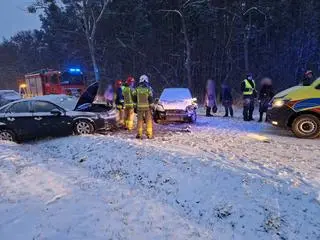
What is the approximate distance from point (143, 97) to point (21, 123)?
4.27 meters

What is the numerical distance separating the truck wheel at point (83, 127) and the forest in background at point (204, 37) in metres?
15.6

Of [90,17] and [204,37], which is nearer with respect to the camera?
[204,37]

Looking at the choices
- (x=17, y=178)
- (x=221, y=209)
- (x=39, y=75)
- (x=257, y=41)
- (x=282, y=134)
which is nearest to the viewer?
(x=221, y=209)

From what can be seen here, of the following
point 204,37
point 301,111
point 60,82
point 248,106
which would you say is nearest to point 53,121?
point 248,106

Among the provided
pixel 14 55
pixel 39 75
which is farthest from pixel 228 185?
pixel 14 55

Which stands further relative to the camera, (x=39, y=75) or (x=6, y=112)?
(x=39, y=75)

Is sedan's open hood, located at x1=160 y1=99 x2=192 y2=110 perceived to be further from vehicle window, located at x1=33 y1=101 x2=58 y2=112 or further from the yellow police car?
vehicle window, located at x1=33 y1=101 x2=58 y2=112

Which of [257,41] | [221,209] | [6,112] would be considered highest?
[257,41]

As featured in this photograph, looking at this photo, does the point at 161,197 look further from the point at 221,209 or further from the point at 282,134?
the point at 282,134

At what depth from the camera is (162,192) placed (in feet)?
24.2

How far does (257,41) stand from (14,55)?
4355 centimetres

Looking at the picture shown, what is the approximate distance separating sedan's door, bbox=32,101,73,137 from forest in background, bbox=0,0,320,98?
1596 centimetres

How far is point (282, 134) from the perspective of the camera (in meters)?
12.9

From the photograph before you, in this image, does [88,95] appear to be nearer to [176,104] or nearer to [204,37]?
[176,104]
